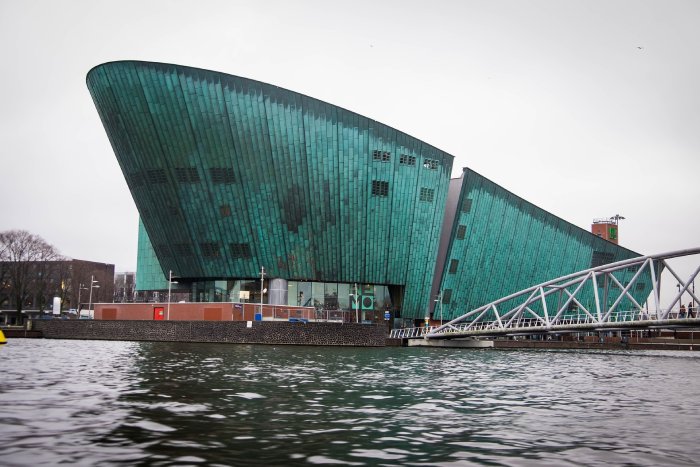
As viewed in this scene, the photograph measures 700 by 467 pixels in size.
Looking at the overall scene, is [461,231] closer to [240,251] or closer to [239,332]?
[240,251]

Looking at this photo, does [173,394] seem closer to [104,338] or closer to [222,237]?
[104,338]

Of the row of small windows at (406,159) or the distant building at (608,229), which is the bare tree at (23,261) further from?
the distant building at (608,229)

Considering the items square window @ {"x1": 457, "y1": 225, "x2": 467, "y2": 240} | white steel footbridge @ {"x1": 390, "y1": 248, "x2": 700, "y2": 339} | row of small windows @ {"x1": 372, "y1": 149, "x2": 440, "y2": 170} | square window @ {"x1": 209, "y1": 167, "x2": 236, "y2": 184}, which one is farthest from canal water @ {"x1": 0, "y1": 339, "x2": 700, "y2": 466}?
square window @ {"x1": 457, "y1": 225, "x2": 467, "y2": 240}

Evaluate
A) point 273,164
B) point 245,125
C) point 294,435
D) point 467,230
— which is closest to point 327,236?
point 273,164

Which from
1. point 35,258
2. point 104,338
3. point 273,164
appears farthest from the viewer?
point 35,258

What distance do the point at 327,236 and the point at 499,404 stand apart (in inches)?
2434

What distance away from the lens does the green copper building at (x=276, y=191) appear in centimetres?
7694

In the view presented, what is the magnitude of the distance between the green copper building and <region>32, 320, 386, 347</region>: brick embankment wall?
13.9m

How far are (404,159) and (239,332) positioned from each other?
101 feet

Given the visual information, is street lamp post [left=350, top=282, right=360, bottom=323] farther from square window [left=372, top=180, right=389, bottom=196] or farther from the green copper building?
square window [left=372, top=180, right=389, bottom=196]

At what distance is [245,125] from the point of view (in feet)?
253

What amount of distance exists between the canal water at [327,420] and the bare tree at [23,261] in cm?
8618

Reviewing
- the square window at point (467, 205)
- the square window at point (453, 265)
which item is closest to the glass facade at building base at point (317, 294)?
the square window at point (453, 265)

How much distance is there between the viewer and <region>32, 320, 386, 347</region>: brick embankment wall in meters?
65.6
